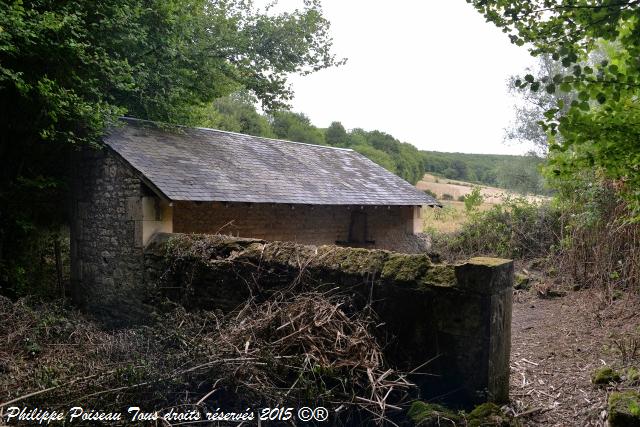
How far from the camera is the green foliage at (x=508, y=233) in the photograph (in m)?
13.5

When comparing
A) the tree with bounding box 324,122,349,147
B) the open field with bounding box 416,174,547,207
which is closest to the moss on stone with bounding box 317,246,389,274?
the open field with bounding box 416,174,547,207

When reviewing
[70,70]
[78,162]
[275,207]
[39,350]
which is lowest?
[39,350]

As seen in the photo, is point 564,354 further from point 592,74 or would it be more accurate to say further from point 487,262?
point 592,74

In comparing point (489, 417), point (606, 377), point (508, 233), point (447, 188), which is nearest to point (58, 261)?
point (489, 417)

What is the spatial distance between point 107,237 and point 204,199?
2088mm

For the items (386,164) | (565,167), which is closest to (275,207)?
(565,167)

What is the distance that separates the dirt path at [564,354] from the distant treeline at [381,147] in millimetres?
22303

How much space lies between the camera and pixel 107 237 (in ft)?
29.9

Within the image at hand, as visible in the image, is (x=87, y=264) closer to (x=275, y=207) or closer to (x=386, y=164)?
(x=275, y=207)

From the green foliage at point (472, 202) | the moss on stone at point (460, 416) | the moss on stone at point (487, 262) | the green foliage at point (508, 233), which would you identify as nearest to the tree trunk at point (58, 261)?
the moss on stone at point (460, 416)

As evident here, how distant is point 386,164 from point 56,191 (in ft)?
105

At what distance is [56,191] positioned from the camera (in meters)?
9.99

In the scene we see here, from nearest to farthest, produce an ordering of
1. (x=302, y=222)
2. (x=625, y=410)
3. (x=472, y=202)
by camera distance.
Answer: (x=625, y=410)
(x=302, y=222)
(x=472, y=202)

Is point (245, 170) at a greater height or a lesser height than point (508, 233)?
greater
